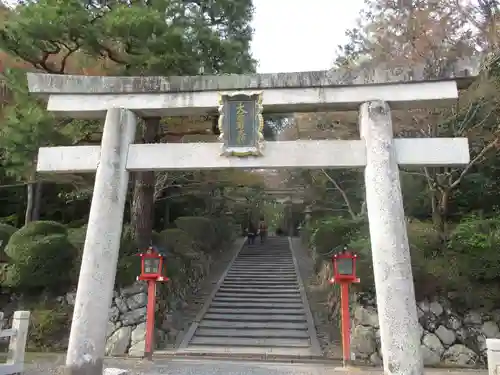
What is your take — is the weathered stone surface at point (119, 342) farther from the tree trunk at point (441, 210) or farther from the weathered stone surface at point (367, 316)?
the tree trunk at point (441, 210)

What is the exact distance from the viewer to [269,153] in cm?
747

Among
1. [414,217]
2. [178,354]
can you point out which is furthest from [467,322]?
[178,354]

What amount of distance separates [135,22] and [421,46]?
7.46 meters

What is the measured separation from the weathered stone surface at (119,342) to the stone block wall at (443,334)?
5.58m

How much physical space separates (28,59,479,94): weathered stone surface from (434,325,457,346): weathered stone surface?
636 cm

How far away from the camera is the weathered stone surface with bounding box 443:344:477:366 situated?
34.7 feet

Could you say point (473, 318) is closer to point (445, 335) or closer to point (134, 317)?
point (445, 335)

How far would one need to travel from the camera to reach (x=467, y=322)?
10984mm

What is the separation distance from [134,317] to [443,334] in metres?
7.58

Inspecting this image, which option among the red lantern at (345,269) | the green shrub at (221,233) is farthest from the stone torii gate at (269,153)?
the green shrub at (221,233)

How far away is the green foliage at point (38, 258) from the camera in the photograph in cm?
1162

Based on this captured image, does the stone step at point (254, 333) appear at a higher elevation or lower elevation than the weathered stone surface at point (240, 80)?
lower

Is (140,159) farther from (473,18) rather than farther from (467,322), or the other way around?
(473,18)

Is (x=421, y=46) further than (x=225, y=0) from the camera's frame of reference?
No
